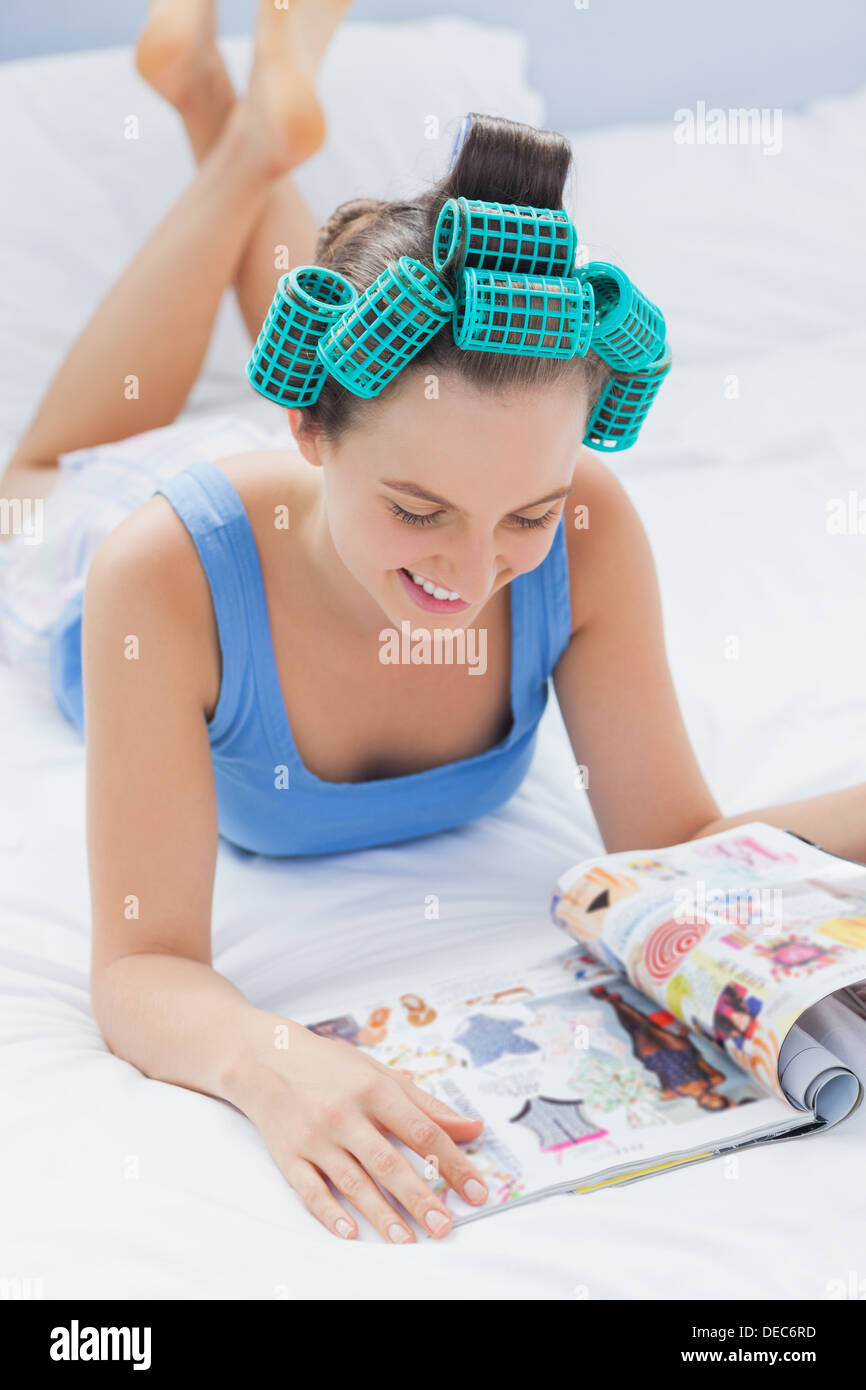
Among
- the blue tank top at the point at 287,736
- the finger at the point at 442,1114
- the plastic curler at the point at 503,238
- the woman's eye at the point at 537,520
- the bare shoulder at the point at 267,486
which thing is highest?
the plastic curler at the point at 503,238

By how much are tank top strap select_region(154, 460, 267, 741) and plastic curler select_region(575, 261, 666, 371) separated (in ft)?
1.07

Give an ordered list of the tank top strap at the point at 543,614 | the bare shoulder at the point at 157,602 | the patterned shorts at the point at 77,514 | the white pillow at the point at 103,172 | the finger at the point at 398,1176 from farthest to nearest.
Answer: the white pillow at the point at 103,172 → the patterned shorts at the point at 77,514 → the tank top strap at the point at 543,614 → the bare shoulder at the point at 157,602 → the finger at the point at 398,1176

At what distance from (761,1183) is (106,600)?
0.61 metres

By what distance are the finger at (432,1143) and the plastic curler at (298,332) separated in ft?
1.53

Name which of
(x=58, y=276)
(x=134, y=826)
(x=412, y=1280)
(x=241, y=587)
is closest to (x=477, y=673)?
(x=241, y=587)

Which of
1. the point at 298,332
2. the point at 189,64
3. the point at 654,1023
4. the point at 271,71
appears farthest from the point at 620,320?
the point at 189,64

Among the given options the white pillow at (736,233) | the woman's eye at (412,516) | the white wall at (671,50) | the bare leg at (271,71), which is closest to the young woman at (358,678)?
the woman's eye at (412,516)

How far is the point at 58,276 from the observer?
1.95 m

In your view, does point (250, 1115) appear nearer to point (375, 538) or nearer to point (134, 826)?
point (134, 826)

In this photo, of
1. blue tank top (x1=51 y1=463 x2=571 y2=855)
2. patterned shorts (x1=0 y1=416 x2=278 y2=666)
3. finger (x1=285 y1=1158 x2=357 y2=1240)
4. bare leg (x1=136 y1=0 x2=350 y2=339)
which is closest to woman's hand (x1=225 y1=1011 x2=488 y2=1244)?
finger (x1=285 y1=1158 x2=357 y2=1240)

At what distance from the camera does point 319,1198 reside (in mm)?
718

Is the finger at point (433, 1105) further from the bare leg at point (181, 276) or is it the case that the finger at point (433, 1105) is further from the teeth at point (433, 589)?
the bare leg at point (181, 276)

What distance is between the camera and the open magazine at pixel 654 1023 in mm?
760
